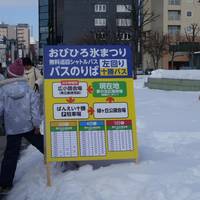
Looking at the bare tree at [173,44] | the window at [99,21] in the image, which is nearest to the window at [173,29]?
the bare tree at [173,44]

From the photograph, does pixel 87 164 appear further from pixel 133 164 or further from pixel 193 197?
pixel 193 197

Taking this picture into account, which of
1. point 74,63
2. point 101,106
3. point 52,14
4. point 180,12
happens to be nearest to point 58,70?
point 74,63

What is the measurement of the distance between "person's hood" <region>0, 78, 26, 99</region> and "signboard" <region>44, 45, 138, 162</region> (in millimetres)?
442

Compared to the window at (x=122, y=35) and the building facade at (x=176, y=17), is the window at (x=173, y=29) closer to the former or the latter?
the building facade at (x=176, y=17)

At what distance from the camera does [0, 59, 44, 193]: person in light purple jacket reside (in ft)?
25.0

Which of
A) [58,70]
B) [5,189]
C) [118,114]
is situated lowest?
[5,189]

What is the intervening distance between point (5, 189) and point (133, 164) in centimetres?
171

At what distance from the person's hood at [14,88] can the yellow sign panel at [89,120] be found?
442mm

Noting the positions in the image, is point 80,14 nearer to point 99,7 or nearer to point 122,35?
point 99,7

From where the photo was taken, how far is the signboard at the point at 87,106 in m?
7.31

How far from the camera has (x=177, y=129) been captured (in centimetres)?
1151

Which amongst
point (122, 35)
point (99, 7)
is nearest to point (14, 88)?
point (122, 35)

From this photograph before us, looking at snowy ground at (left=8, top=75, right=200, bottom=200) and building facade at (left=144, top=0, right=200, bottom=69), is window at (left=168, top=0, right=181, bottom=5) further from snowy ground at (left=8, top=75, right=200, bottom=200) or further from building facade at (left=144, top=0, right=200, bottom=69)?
snowy ground at (left=8, top=75, right=200, bottom=200)

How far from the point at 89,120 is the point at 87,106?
0.57 feet
